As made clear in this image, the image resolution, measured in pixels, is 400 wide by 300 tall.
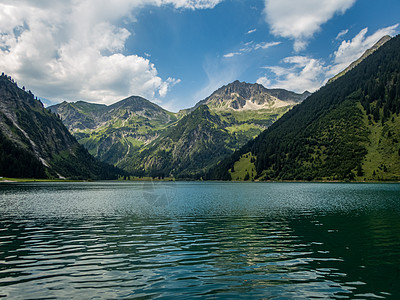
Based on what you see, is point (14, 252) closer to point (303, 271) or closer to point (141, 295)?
point (141, 295)

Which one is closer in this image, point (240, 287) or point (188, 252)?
point (240, 287)

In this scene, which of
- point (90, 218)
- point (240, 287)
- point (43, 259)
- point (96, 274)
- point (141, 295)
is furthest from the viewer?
point (90, 218)

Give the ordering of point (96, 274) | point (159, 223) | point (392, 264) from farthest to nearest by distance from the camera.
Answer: point (159, 223) < point (392, 264) < point (96, 274)

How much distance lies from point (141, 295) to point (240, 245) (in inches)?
679

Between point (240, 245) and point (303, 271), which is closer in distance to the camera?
point (303, 271)

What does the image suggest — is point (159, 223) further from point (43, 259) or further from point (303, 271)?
point (303, 271)

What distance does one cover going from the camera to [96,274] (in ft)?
70.0

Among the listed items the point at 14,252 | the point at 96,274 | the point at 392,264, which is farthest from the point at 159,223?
the point at 392,264

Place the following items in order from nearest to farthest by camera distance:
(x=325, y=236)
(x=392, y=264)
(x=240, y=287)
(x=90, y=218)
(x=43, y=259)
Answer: (x=240, y=287) < (x=392, y=264) < (x=43, y=259) < (x=325, y=236) < (x=90, y=218)

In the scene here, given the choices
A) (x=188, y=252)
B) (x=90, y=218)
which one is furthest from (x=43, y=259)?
(x=90, y=218)

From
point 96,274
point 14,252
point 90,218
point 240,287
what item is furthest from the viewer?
point 90,218

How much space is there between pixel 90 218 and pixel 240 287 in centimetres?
4384

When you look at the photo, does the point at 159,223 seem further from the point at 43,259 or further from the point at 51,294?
the point at 51,294

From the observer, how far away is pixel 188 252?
28438 millimetres
